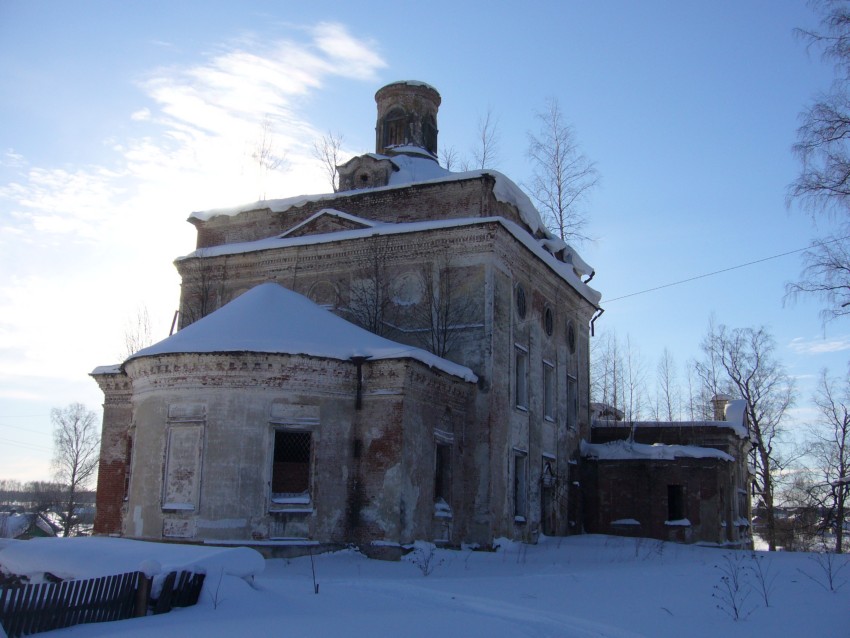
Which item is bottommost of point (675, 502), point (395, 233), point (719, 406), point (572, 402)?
point (675, 502)

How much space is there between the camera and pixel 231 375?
15.7 m

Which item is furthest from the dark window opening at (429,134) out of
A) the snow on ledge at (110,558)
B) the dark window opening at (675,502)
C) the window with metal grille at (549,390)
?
the snow on ledge at (110,558)

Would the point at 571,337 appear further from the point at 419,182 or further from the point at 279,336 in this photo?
the point at 279,336

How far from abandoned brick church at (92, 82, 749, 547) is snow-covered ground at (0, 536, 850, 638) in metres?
2.76

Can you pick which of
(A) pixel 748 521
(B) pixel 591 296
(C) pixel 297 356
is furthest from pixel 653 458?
(C) pixel 297 356

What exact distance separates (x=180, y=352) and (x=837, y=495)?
37.2 ft

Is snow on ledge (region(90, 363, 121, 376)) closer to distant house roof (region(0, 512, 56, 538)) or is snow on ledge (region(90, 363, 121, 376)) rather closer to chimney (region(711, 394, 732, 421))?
distant house roof (region(0, 512, 56, 538))

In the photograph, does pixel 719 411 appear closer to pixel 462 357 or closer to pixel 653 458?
pixel 653 458

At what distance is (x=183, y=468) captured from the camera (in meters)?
15.4

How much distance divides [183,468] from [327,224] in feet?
26.4

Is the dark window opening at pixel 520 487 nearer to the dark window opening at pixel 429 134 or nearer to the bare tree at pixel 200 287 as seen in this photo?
the bare tree at pixel 200 287

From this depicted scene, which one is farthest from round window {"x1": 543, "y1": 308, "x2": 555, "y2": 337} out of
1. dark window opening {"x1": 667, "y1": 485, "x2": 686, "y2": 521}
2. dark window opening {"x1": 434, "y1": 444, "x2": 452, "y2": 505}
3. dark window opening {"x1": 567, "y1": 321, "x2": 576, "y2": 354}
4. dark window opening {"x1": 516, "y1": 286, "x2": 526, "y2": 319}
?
dark window opening {"x1": 434, "y1": 444, "x2": 452, "y2": 505}

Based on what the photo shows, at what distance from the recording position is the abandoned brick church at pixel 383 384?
15609 millimetres

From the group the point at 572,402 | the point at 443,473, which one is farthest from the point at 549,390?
the point at 443,473
